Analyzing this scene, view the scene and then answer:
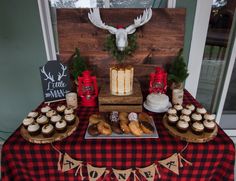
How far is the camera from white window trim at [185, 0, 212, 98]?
126 cm

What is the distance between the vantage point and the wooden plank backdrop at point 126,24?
109 centimetres

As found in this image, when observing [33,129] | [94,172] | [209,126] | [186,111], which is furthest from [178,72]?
[33,129]

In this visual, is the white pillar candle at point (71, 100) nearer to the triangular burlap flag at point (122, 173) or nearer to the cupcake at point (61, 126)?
the cupcake at point (61, 126)

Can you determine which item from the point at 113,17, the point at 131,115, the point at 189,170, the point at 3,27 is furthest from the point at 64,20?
the point at 189,170

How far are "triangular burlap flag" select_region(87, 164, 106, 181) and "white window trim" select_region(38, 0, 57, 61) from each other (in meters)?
1.04

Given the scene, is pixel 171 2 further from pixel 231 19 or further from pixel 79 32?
pixel 79 32

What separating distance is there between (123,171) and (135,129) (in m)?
0.20

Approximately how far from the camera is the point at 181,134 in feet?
2.53

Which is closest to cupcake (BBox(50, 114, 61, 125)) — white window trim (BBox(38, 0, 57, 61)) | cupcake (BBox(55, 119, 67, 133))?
cupcake (BBox(55, 119, 67, 133))

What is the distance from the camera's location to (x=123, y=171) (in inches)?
30.6

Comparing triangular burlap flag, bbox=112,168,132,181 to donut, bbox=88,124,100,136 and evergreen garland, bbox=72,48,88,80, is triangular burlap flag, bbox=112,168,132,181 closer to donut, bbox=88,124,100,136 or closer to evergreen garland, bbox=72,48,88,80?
donut, bbox=88,124,100,136

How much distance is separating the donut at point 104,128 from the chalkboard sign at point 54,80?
38cm

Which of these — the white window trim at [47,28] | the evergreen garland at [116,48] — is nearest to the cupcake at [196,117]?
the evergreen garland at [116,48]

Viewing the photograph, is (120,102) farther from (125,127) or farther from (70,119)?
(70,119)
